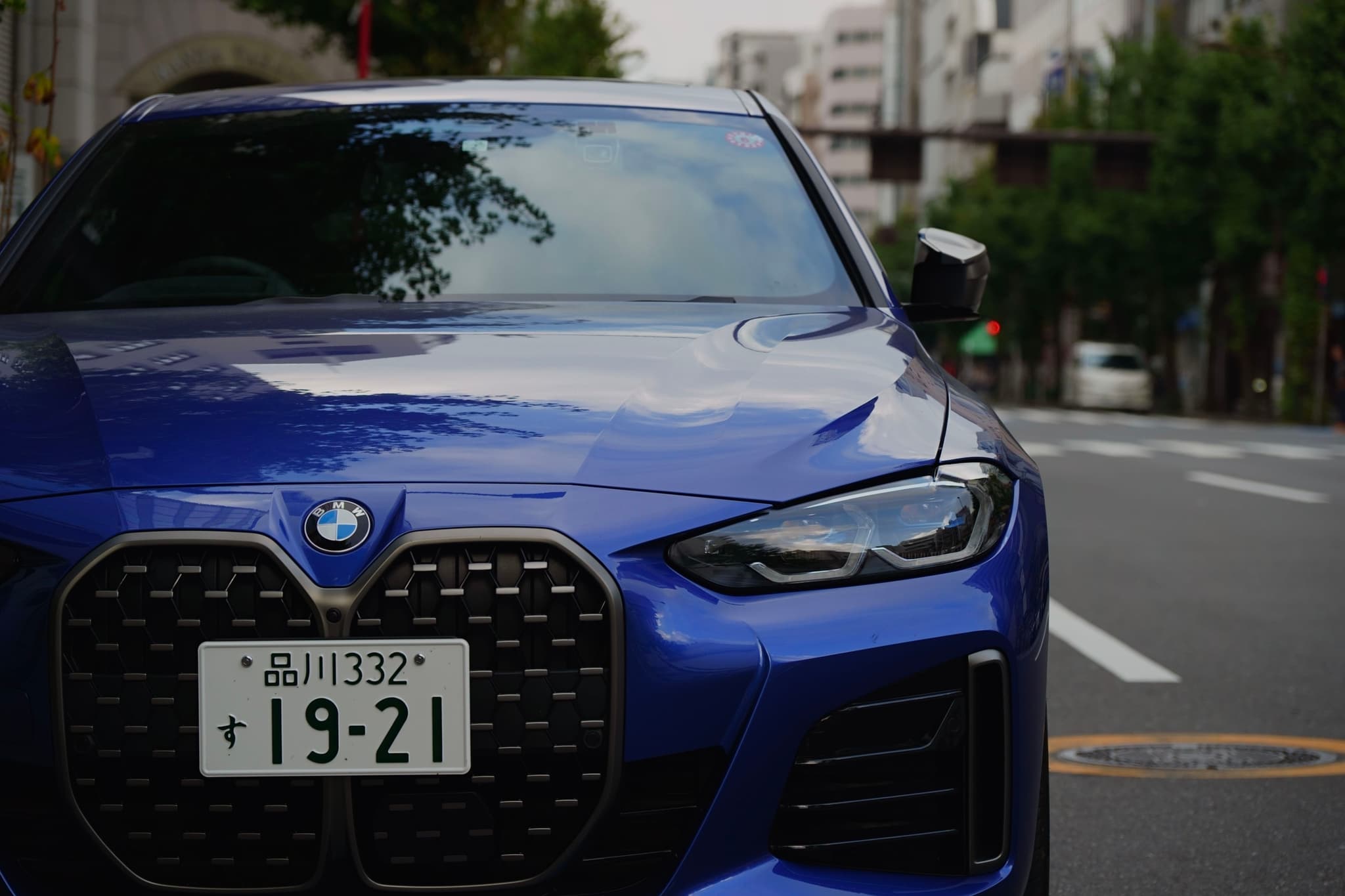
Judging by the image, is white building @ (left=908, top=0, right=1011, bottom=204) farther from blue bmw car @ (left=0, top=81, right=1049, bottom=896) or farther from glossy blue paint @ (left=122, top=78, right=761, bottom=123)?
blue bmw car @ (left=0, top=81, right=1049, bottom=896)

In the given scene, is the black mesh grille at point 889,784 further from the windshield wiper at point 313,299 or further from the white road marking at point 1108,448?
the white road marking at point 1108,448

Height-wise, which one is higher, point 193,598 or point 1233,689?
point 193,598

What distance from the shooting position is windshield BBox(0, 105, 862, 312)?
348 centimetres

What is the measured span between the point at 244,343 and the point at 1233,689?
4617 mm

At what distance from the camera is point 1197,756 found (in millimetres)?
5371

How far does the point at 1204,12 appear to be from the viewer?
59531 millimetres

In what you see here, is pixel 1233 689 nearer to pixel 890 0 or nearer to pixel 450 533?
pixel 450 533

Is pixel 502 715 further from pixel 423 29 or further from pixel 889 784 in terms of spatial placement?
pixel 423 29

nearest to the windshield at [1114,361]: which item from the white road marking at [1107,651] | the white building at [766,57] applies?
the white road marking at [1107,651]

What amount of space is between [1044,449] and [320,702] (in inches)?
881

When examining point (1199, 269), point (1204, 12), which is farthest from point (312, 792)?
point (1204, 12)

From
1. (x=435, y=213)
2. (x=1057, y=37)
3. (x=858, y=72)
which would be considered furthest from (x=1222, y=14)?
(x=858, y=72)

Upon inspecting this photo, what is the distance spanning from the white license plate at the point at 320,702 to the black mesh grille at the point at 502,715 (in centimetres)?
3

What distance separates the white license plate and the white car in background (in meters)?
50.0
